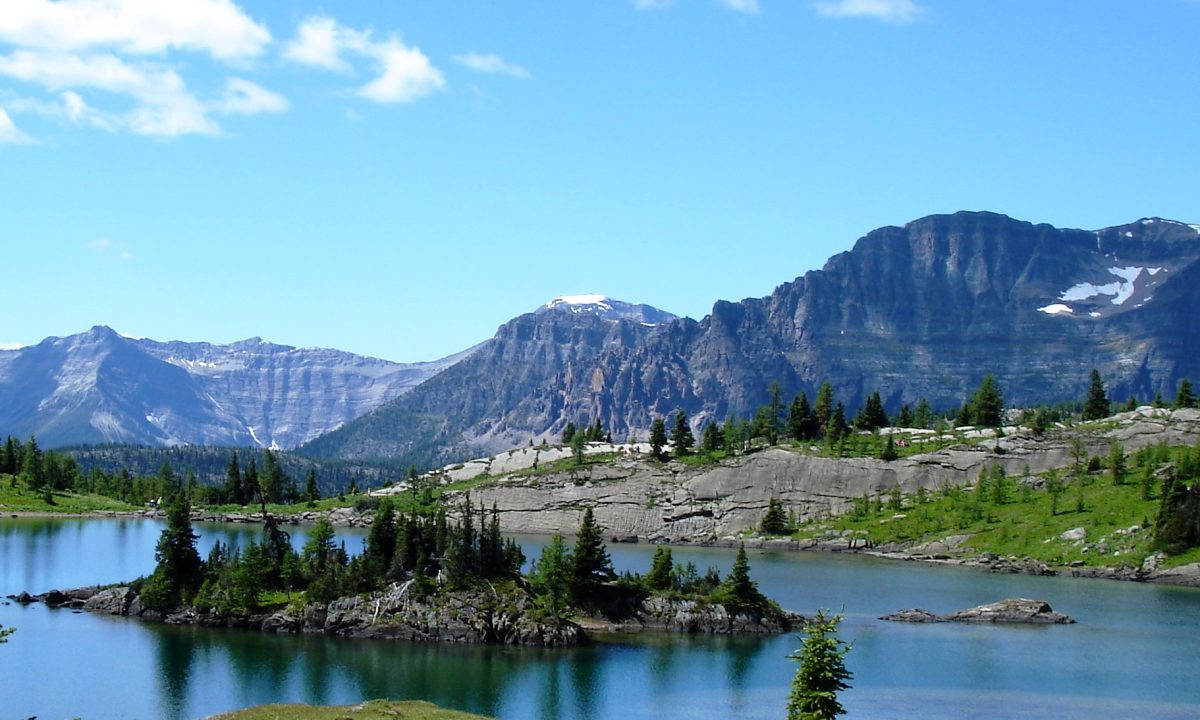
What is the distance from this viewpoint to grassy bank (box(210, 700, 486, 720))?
67.4m

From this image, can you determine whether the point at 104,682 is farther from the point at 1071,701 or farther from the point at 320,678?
the point at 1071,701

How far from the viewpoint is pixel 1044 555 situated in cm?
17450

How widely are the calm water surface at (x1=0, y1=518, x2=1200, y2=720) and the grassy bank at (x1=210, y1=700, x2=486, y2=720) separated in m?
11.4

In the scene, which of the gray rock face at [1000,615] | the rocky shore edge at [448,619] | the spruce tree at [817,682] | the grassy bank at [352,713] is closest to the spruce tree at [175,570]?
the rocky shore edge at [448,619]

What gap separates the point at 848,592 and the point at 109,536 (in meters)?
117

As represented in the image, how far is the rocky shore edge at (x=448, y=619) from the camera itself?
108 meters

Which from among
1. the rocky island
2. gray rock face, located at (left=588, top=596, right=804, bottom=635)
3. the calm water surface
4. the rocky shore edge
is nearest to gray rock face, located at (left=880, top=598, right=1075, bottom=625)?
the calm water surface

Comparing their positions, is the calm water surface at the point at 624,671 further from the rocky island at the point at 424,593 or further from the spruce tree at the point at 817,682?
the spruce tree at the point at 817,682

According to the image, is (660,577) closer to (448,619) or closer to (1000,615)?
(448,619)

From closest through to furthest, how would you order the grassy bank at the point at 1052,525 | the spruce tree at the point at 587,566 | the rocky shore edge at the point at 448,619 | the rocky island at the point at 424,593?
1. the rocky shore edge at the point at 448,619
2. the rocky island at the point at 424,593
3. the spruce tree at the point at 587,566
4. the grassy bank at the point at 1052,525

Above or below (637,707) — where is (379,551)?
above

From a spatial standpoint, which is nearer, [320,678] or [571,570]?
[320,678]

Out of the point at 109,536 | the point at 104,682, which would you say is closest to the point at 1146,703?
the point at 104,682

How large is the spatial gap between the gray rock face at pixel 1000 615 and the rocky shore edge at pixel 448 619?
1550cm
